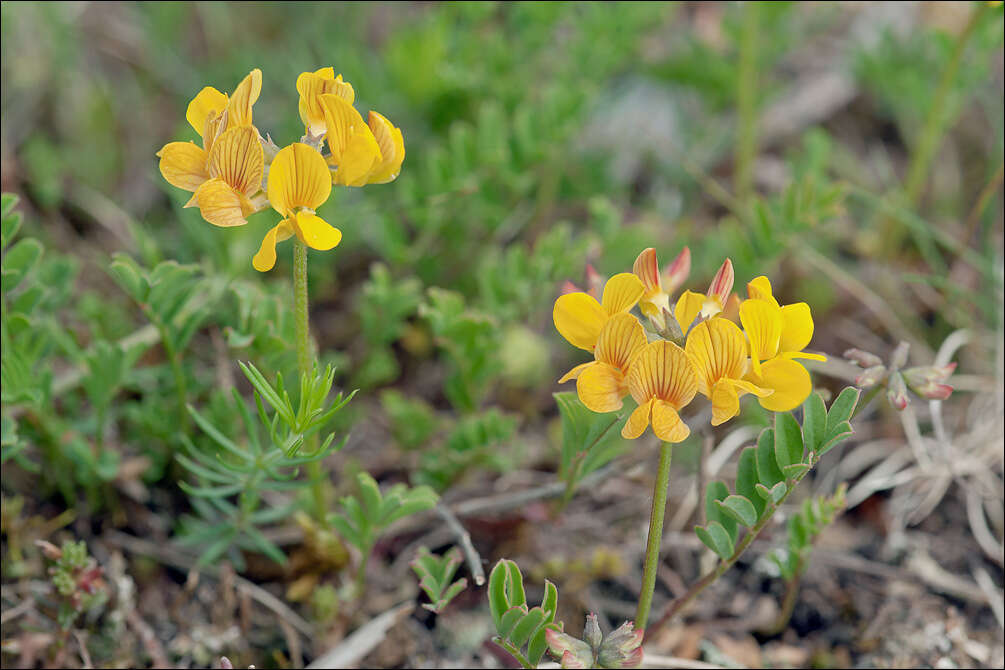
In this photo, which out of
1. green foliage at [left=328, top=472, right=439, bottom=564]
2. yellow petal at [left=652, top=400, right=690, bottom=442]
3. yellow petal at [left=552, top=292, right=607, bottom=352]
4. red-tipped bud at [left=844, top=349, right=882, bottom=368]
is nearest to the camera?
yellow petal at [left=652, top=400, right=690, bottom=442]

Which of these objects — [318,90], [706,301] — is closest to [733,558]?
[706,301]

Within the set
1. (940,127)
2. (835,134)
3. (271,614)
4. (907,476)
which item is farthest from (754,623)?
(835,134)

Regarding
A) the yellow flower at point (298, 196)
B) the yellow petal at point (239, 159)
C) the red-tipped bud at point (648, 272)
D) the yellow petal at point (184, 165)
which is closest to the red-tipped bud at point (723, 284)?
the red-tipped bud at point (648, 272)

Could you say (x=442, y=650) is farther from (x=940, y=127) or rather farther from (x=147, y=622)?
(x=940, y=127)

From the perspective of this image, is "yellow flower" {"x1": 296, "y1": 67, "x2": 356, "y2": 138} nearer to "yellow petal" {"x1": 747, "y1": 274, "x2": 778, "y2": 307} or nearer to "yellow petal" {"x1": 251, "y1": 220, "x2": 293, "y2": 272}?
"yellow petal" {"x1": 251, "y1": 220, "x2": 293, "y2": 272}

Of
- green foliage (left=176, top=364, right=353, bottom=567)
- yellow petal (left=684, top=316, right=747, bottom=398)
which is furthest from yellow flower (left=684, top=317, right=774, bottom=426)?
green foliage (left=176, top=364, right=353, bottom=567)

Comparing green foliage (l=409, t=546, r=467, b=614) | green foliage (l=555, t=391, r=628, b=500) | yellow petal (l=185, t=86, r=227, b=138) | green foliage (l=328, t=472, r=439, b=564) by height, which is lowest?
green foliage (l=409, t=546, r=467, b=614)
